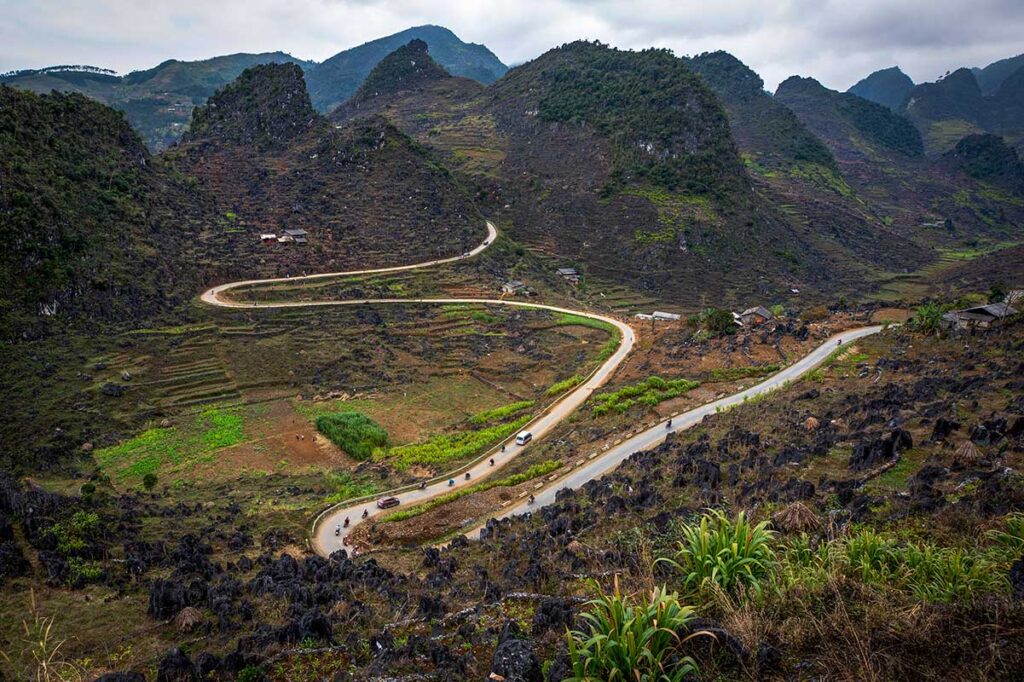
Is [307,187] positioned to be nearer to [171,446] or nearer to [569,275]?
[569,275]

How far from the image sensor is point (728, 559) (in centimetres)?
956

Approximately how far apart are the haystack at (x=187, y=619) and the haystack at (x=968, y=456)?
20.9m

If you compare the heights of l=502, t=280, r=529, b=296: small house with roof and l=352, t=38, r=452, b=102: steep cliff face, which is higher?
l=352, t=38, r=452, b=102: steep cliff face

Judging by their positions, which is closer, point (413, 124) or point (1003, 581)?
point (1003, 581)

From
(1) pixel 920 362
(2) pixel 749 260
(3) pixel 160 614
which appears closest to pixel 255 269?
Answer: (3) pixel 160 614

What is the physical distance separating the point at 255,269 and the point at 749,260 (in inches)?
2971

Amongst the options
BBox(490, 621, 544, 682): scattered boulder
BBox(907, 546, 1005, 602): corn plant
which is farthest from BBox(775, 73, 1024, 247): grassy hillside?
BBox(490, 621, 544, 682): scattered boulder

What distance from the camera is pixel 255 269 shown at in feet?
208

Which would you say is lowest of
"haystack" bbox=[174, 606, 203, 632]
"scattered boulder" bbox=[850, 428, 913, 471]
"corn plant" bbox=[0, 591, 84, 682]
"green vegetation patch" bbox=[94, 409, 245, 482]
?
"green vegetation patch" bbox=[94, 409, 245, 482]

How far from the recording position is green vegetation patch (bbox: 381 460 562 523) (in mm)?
27141

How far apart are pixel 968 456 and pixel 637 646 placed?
1474cm

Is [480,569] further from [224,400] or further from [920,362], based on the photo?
[224,400]

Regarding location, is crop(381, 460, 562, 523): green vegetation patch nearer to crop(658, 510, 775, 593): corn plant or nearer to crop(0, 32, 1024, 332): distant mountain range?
crop(658, 510, 775, 593): corn plant

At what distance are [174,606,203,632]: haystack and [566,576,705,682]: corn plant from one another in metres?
10.5
